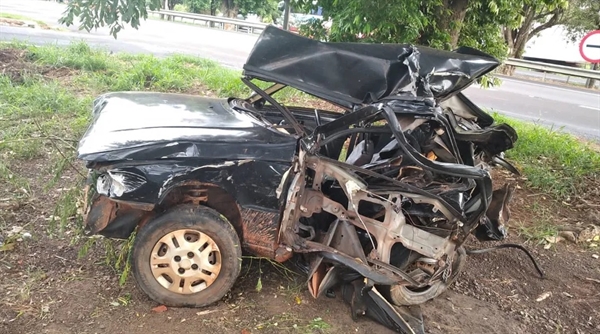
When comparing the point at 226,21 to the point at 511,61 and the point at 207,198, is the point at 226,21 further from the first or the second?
the point at 207,198

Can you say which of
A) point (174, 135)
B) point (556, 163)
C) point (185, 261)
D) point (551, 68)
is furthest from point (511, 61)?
point (185, 261)

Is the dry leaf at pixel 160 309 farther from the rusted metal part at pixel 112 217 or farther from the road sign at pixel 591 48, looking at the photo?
the road sign at pixel 591 48

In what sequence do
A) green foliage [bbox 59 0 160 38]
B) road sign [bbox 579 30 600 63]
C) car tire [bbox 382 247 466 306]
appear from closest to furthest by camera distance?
car tire [bbox 382 247 466 306]
green foliage [bbox 59 0 160 38]
road sign [bbox 579 30 600 63]

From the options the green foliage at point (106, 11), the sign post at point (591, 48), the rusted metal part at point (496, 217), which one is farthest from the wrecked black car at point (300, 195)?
the sign post at point (591, 48)

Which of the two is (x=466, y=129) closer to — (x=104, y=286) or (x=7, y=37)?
(x=104, y=286)

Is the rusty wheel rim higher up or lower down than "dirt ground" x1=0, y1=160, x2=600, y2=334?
higher up

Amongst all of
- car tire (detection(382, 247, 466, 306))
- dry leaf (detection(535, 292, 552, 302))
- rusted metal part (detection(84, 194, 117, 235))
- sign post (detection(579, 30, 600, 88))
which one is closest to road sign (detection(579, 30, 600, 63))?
sign post (detection(579, 30, 600, 88))

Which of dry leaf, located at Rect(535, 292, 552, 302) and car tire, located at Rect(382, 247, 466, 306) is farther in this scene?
dry leaf, located at Rect(535, 292, 552, 302)

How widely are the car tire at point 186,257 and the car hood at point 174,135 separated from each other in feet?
1.43

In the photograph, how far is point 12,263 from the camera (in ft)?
12.2

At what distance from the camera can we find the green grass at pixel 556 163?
610 cm

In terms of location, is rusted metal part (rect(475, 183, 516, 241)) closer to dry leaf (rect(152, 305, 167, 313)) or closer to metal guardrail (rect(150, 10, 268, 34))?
dry leaf (rect(152, 305, 167, 313))

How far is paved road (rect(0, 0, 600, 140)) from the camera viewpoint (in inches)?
444

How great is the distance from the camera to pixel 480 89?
13.9 meters
